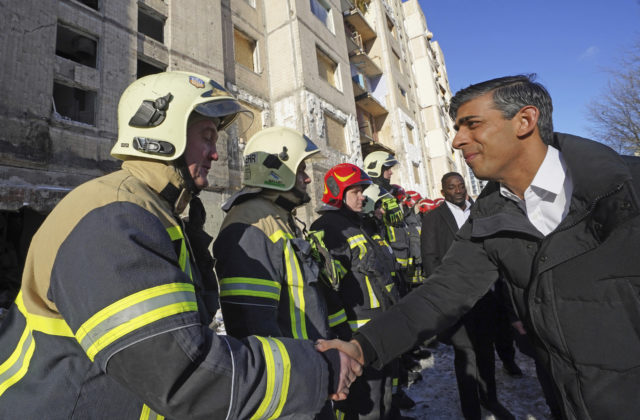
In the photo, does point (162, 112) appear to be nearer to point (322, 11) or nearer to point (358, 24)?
point (322, 11)

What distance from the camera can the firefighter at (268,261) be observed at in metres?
1.62

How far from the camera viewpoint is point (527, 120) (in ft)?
5.76

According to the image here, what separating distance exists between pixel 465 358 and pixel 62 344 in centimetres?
310

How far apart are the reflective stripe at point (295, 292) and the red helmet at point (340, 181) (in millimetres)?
1678

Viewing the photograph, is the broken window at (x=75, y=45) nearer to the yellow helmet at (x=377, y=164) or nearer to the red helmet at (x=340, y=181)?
the yellow helmet at (x=377, y=164)

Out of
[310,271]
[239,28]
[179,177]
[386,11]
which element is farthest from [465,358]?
[386,11]

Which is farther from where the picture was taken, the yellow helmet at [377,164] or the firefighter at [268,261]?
the yellow helmet at [377,164]

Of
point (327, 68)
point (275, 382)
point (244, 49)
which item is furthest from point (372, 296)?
point (327, 68)

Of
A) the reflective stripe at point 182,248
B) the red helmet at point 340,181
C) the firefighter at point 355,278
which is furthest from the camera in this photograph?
the red helmet at point 340,181

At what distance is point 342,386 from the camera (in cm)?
126

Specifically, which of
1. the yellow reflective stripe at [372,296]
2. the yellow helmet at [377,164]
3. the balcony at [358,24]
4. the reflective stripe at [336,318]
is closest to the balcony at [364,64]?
the balcony at [358,24]

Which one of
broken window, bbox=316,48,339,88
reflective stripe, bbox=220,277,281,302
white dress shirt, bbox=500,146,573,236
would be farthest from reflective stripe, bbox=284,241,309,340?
broken window, bbox=316,48,339,88

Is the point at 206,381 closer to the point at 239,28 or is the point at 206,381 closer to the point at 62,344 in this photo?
the point at 62,344

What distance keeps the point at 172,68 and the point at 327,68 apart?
848cm
